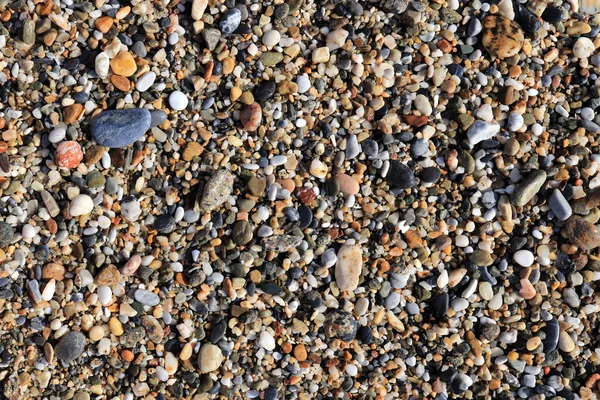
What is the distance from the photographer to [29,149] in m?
1.77

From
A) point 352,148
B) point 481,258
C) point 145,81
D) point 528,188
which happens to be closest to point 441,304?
point 481,258

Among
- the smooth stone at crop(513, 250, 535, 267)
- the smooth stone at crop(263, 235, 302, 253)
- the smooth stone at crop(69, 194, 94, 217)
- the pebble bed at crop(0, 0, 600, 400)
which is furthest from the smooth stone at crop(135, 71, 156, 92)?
the smooth stone at crop(513, 250, 535, 267)

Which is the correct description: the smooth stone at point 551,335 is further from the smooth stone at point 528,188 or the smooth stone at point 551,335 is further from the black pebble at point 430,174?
the black pebble at point 430,174

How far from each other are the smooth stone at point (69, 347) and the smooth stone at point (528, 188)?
4.18 ft

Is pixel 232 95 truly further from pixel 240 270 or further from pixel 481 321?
pixel 481 321

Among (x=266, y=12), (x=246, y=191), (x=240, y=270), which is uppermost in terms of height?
(x=266, y=12)

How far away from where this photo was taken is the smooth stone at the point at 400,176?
1.85 metres

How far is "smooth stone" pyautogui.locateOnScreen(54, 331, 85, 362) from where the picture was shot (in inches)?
69.5

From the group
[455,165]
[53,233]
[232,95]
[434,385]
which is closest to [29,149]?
[53,233]

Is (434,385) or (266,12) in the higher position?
(266,12)

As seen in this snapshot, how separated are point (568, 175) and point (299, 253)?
81 centimetres

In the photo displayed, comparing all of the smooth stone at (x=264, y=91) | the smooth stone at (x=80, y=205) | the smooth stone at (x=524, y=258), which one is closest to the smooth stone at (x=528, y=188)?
the smooth stone at (x=524, y=258)

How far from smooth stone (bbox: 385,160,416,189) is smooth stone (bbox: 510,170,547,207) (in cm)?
30

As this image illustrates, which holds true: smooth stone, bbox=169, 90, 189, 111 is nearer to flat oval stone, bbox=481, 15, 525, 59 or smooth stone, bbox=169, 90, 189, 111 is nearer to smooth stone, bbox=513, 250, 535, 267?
flat oval stone, bbox=481, 15, 525, 59
